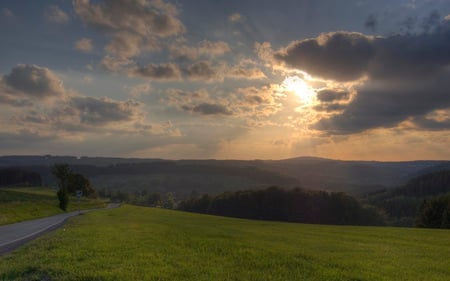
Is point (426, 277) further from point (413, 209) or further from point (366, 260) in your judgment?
point (413, 209)

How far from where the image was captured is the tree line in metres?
131

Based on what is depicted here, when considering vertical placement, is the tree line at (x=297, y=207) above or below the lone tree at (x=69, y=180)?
below

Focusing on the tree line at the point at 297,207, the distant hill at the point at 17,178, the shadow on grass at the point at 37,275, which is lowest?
the tree line at the point at 297,207

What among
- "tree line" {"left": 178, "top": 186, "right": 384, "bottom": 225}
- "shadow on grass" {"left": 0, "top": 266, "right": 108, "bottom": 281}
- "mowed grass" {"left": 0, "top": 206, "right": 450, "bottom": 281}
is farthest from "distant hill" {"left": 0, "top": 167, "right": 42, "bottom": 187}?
"shadow on grass" {"left": 0, "top": 266, "right": 108, "bottom": 281}

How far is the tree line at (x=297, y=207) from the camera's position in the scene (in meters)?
131

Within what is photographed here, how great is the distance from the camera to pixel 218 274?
12.0 m

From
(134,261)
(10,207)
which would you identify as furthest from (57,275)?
(10,207)

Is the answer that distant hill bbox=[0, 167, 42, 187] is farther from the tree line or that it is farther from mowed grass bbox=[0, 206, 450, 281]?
mowed grass bbox=[0, 206, 450, 281]

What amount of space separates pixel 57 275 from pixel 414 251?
1741 centimetres

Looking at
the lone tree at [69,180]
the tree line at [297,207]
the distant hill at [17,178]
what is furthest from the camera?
the distant hill at [17,178]

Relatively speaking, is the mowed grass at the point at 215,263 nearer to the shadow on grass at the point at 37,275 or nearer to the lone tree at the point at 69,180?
the shadow on grass at the point at 37,275

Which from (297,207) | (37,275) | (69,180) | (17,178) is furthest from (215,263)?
(17,178)

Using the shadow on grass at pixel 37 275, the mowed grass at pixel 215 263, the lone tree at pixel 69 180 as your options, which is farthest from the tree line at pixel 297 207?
the shadow on grass at pixel 37 275

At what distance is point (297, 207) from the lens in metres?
137
